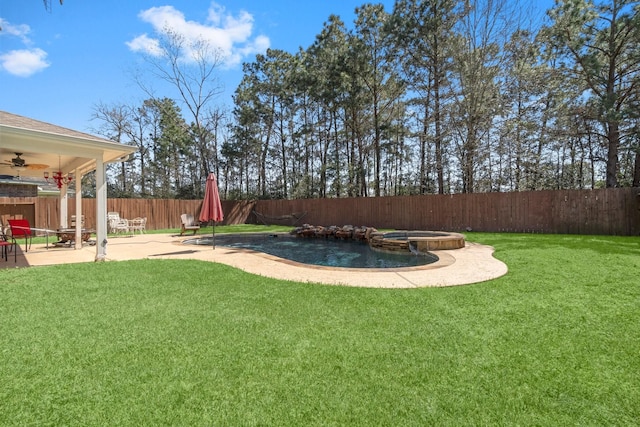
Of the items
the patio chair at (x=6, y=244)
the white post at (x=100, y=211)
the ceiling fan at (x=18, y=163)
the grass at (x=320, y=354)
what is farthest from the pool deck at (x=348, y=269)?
the ceiling fan at (x=18, y=163)

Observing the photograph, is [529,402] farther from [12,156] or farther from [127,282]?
[12,156]

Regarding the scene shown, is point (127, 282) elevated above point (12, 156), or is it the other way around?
point (12, 156)

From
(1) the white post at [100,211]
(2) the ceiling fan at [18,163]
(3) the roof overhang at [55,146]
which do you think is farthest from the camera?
(2) the ceiling fan at [18,163]

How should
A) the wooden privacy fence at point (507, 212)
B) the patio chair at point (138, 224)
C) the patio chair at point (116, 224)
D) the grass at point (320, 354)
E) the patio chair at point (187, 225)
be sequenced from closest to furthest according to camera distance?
the grass at point (320, 354) → the wooden privacy fence at point (507, 212) → the patio chair at point (187, 225) → the patio chair at point (116, 224) → the patio chair at point (138, 224)

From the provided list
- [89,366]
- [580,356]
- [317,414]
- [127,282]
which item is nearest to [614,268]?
[580,356]

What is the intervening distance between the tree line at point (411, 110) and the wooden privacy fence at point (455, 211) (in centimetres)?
290

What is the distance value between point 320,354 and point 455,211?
12.0 metres

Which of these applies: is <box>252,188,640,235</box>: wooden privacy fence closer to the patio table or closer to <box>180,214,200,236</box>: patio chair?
<box>180,214,200,236</box>: patio chair

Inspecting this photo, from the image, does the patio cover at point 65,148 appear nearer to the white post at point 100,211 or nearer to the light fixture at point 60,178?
the white post at point 100,211

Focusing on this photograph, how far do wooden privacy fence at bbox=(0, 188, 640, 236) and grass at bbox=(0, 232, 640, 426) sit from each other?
806 cm

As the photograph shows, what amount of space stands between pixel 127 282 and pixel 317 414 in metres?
3.98

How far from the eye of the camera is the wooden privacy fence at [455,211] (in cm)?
1038

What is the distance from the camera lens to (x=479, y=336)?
2695 mm

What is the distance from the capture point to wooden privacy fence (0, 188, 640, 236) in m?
10.4
